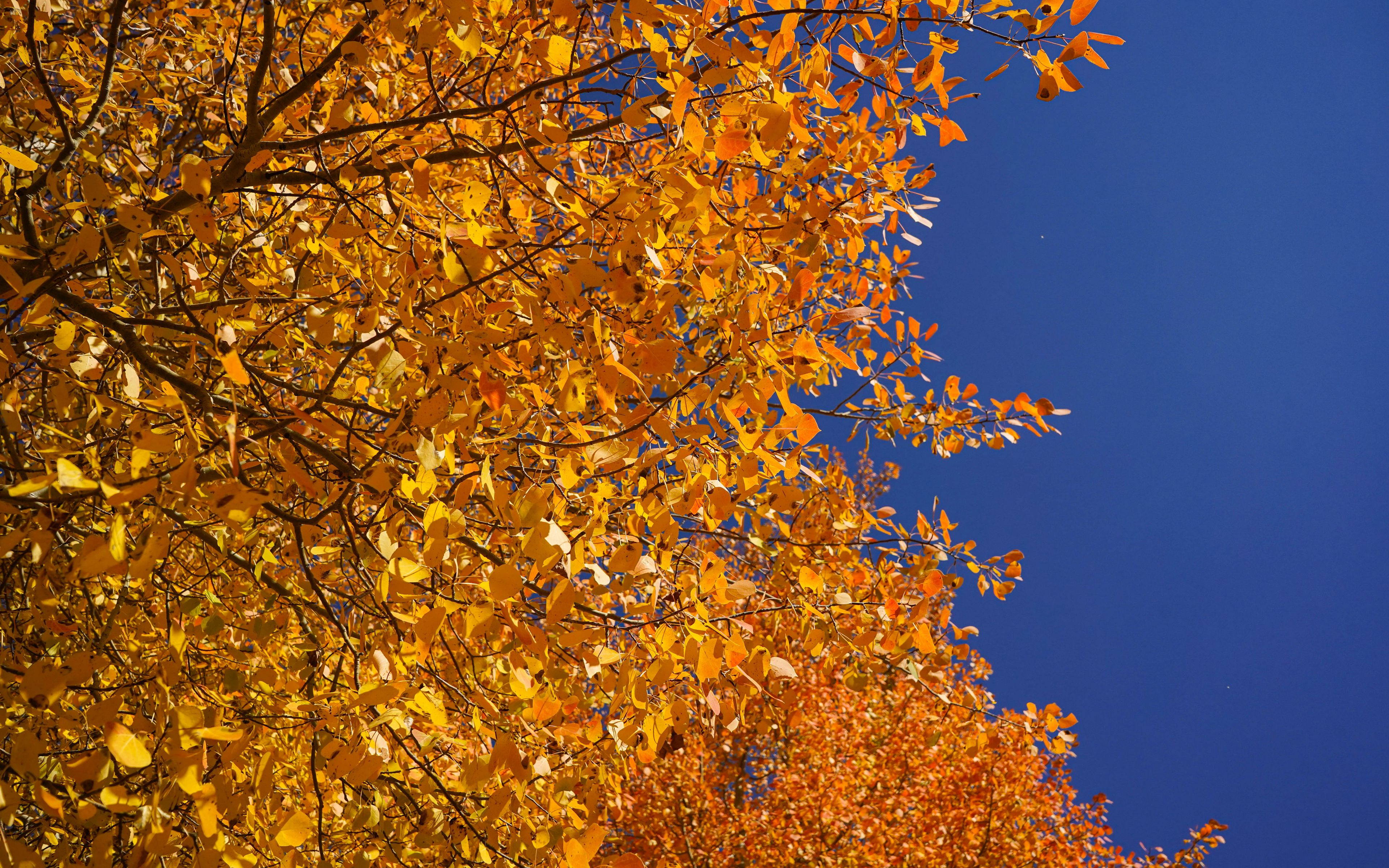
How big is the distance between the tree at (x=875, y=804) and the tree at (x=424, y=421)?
3.26 metres

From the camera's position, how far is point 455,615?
6.01 feet

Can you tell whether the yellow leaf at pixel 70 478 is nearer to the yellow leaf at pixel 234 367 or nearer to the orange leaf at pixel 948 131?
the yellow leaf at pixel 234 367

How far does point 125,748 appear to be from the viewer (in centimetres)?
110

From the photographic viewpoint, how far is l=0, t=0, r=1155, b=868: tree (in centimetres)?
142

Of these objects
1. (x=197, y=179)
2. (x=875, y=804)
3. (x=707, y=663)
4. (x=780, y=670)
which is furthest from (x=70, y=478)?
(x=875, y=804)

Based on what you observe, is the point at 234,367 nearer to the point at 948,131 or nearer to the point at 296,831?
the point at 296,831

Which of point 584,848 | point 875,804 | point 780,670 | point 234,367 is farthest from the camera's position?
point 875,804

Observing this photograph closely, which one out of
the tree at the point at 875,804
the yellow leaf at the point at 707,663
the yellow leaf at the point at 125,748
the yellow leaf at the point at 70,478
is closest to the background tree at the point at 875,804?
the tree at the point at 875,804

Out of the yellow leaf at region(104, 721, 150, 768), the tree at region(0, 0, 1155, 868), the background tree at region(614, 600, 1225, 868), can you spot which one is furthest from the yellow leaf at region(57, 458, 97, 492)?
the background tree at region(614, 600, 1225, 868)

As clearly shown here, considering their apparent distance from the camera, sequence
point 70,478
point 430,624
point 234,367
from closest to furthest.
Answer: point 70,478 → point 234,367 → point 430,624

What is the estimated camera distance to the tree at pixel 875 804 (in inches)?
233

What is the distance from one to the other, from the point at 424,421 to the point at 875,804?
6.12 meters

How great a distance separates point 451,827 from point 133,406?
1.19 meters

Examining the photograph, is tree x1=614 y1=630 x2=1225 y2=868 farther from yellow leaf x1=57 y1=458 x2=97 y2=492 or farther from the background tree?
yellow leaf x1=57 y1=458 x2=97 y2=492
